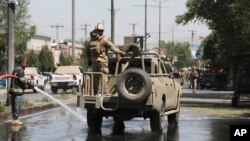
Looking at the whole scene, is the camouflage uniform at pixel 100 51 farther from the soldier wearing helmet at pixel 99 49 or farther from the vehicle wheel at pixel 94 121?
the vehicle wheel at pixel 94 121

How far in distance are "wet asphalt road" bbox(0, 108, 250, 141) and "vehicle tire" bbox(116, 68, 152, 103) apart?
36.2 inches

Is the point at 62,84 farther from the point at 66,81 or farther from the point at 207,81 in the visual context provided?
the point at 207,81

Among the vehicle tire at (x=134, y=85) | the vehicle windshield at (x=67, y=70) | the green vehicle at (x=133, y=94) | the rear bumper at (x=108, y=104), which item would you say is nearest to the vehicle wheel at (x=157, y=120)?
the green vehicle at (x=133, y=94)

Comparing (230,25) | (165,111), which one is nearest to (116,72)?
(165,111)

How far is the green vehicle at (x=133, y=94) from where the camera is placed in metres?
13.7

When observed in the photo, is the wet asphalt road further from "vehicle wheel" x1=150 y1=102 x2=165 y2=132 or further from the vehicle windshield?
the vehicle windshield

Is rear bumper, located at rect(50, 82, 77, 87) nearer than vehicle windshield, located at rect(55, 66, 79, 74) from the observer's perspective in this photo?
Yes

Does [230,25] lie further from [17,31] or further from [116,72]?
[17,31]

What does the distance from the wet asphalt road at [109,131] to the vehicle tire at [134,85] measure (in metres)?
0.92

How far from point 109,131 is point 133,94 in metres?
1.67

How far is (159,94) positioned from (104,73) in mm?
1429

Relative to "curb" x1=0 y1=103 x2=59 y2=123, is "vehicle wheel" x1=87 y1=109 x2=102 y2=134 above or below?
above

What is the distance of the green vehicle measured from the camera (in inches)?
539

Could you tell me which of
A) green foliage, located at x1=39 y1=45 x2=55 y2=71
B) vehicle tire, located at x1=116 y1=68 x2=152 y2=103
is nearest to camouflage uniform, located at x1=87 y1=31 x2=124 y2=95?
vehicle tire, located at x1=116 y1=68 x2=152 y2=103
